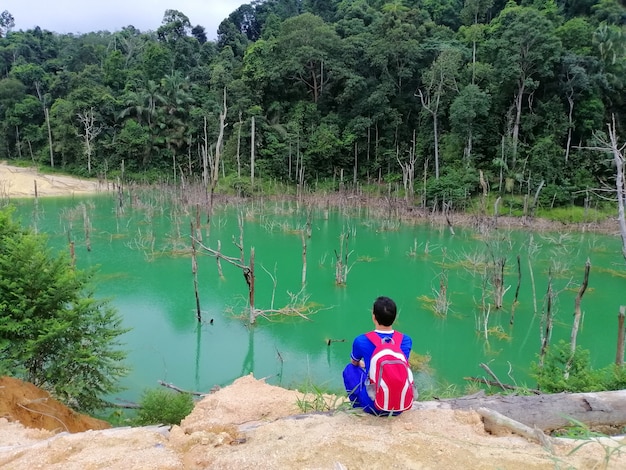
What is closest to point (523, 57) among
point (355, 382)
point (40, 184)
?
point (355, 382)

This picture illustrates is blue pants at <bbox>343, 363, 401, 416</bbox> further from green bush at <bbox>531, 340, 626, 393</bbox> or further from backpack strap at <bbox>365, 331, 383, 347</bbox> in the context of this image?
green bush at <bbox>531, 340, 626, 393</bbox>

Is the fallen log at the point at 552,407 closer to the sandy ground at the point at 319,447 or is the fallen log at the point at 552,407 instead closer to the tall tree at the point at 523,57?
the sandy ground at the point at 319,447

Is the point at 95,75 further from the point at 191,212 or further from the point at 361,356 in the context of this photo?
the point at 361,356

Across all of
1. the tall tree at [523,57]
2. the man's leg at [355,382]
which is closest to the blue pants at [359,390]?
the man's leg at [355,382]

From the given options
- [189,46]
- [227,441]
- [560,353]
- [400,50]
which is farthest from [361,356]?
[189,46]

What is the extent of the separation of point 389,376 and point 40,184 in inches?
1224

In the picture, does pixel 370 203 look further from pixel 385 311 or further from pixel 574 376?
pixel 385 311

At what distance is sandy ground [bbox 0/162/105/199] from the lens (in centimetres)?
2717

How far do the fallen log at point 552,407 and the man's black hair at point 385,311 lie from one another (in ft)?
2.50

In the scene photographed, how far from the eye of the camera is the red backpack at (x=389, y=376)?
294 centimetres

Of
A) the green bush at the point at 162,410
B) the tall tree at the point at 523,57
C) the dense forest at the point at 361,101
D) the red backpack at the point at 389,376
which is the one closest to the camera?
the red backpack at the point at 389,376

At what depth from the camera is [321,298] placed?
1144 cm

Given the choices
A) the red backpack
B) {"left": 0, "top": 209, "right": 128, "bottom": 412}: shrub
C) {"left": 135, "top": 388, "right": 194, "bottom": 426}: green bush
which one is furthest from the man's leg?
{"left": 0, "top": 209, "right": 128, "bottom": 412}: shrub

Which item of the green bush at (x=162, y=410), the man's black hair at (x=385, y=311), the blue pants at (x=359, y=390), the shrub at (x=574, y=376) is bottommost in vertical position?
the green bush at (x=162, y=410)
